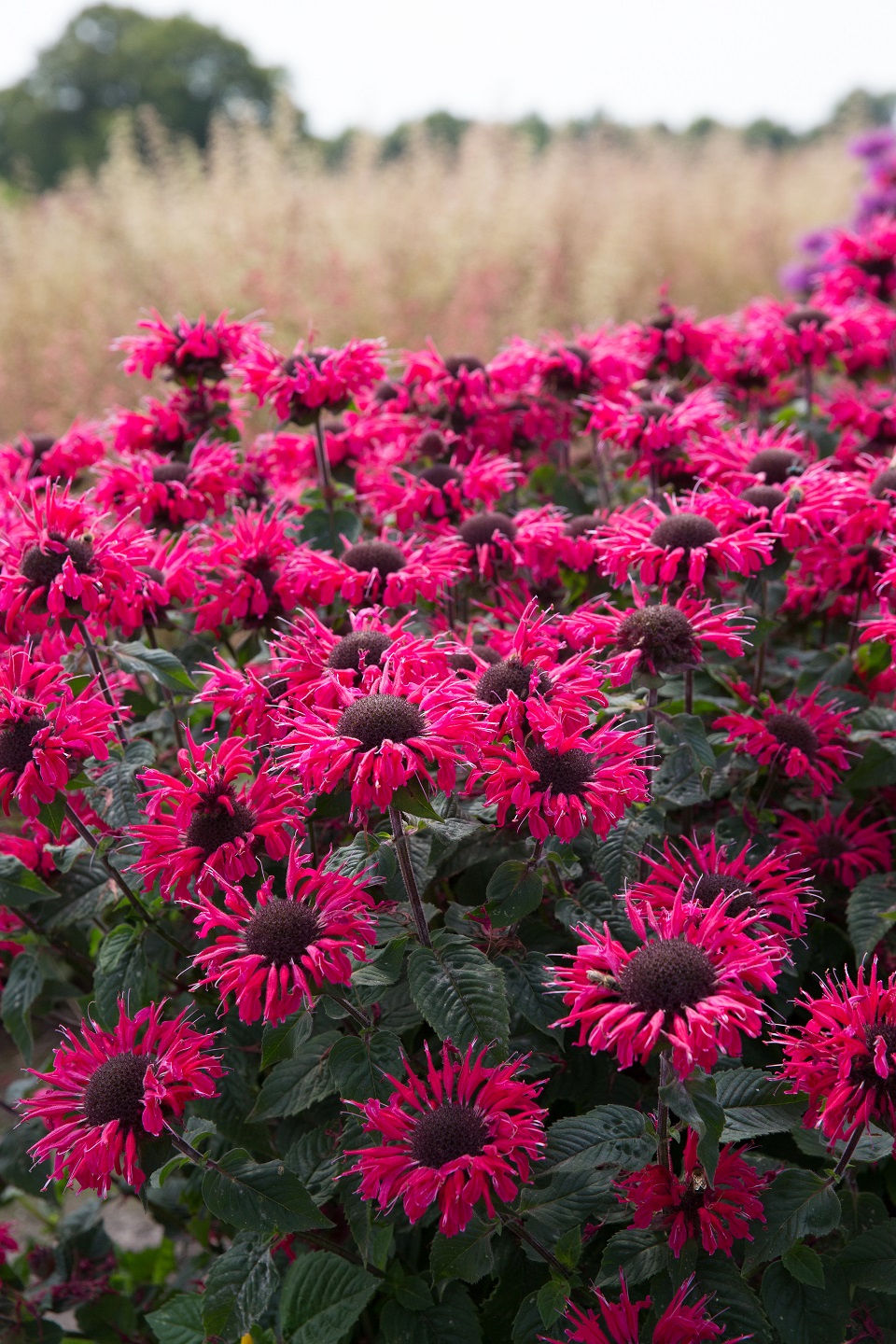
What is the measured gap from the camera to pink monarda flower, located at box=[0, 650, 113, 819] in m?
1.36

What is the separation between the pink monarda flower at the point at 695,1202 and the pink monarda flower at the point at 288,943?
440mm

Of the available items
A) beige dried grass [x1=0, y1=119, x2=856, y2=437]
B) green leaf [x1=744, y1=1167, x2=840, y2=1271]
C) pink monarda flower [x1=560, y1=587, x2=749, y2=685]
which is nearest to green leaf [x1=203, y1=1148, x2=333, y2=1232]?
green leaf [x1=744, y1=1167, x2=840, y2=1271]

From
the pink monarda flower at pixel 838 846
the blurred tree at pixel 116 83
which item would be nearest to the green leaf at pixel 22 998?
the pink monarda flower at pixel 838 846

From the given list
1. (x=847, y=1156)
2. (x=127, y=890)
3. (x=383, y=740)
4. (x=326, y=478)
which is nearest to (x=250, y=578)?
(x=326, y=478)

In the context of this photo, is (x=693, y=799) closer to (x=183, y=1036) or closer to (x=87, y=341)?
(x=183, y=1036)

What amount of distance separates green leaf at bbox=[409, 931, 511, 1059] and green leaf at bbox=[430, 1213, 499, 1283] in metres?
0.21

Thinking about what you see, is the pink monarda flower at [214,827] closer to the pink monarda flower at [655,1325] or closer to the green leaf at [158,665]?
the green leaf at [158,665]

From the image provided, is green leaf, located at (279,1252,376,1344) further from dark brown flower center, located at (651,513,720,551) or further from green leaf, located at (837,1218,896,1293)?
dark brown flower center, located at (651,513,720,551)

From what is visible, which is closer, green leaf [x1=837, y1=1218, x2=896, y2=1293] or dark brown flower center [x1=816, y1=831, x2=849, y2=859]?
green leaf [x1=837, y1=1218, x2=896, y2=1293]

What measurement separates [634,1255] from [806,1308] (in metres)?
0.21

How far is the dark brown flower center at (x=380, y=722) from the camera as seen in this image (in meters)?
1.21

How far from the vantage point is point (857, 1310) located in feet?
4.37

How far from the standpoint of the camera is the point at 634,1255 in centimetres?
121

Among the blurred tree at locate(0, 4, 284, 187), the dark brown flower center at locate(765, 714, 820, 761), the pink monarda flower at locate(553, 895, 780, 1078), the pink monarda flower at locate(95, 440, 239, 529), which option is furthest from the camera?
the blurred tree at locate(0, 4, 284, 187)
